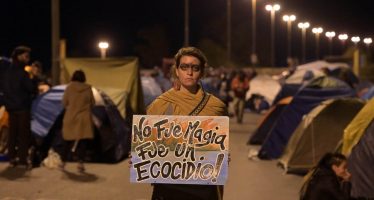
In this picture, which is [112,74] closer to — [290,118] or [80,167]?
[290,118]

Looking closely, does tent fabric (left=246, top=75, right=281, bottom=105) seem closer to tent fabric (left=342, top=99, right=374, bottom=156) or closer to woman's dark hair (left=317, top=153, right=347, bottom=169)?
tent fabric (left=342, top=99, right=374, bottom=156)

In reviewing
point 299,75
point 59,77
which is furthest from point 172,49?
point 59,77

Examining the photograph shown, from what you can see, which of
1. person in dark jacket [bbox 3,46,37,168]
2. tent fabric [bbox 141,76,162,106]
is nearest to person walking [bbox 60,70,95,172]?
person in dark jacket [bbox 3,46,37,168]

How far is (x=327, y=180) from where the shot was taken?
7395 mm

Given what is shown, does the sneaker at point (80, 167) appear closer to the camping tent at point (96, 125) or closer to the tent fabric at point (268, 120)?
the camping tent at point (96, 125)

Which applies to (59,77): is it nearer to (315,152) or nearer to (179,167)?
(315,152)

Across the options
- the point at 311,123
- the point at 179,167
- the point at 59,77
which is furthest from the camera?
the point at 59,77

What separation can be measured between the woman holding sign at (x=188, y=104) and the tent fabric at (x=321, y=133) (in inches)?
312

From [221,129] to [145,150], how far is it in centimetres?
51

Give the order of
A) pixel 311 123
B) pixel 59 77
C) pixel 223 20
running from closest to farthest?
pixel 311 123
pixel 59 77
pixel 223 20

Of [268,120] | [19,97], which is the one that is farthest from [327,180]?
[268,120]

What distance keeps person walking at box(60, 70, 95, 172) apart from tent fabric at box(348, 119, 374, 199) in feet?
14.7

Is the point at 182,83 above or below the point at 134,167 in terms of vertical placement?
above

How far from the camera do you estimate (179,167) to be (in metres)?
4.72
